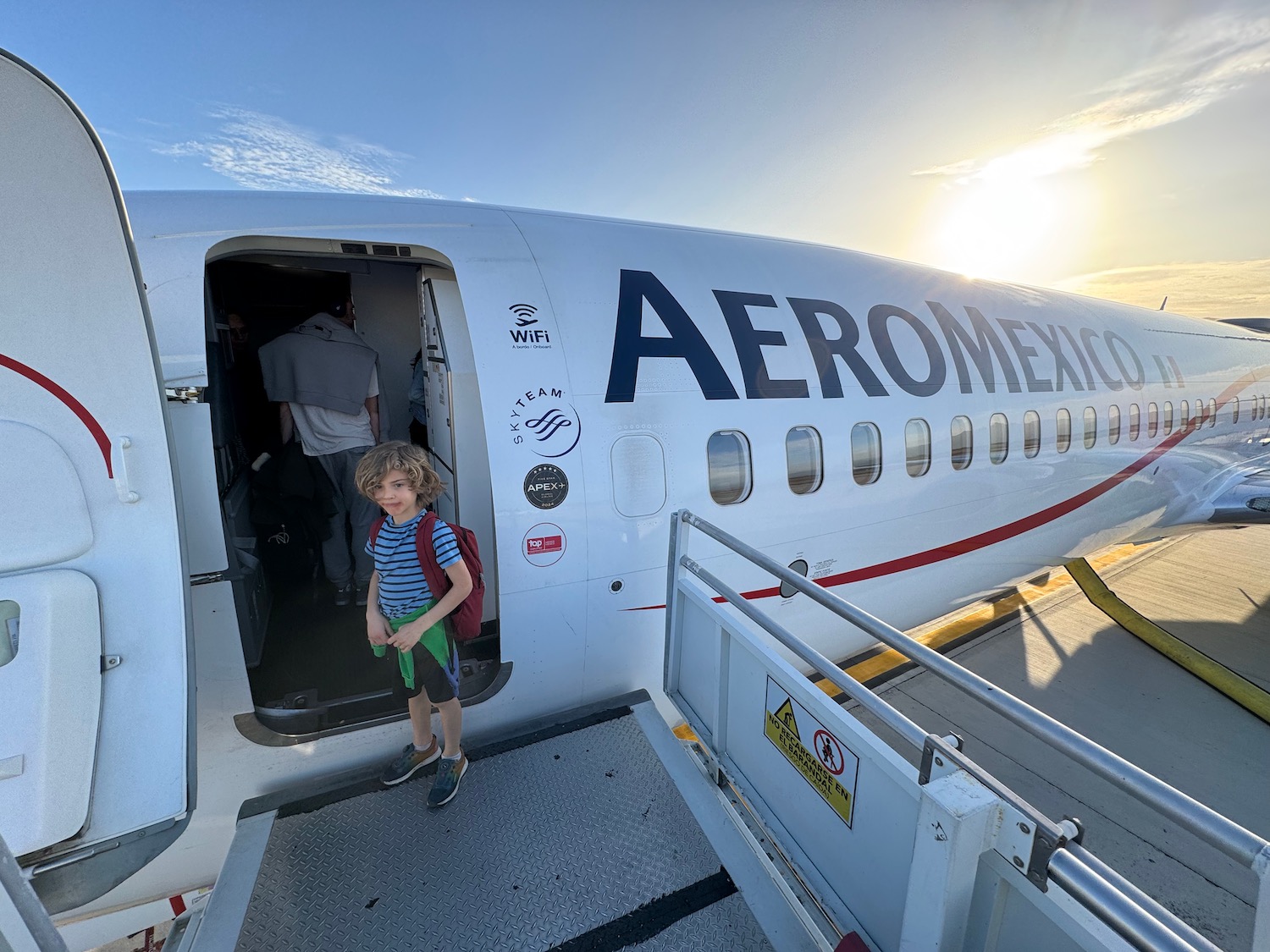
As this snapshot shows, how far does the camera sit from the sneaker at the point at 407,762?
8.36ft

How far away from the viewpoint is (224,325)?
3846mm

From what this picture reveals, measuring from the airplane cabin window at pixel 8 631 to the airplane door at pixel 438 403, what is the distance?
70.3 inches

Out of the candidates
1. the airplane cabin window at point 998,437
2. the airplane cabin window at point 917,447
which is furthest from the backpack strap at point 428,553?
the airplane cabin window at point 998,437

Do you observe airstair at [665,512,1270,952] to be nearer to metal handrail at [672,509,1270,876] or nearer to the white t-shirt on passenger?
metal handrail at [672,509,1270,876]

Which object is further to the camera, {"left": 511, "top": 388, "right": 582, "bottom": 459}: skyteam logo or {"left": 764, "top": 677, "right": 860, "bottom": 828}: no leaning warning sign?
{"left": 511, "top": 388, "right": 582, "bottom": 459}: skyteam logo

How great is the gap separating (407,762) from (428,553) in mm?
1051

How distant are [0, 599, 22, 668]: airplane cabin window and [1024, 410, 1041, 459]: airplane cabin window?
6.36m

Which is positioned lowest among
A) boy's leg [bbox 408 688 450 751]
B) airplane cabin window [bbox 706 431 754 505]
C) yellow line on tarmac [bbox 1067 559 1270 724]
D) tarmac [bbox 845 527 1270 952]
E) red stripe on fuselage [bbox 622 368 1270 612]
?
tarmac [bbox 845 527 1270 952]

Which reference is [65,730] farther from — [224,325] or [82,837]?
[224,325]

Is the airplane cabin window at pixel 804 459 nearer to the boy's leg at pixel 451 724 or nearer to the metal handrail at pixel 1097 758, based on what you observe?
the metal handrail at pixel 1097 758

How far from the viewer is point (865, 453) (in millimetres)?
3812

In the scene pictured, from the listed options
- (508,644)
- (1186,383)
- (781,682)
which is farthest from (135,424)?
(1186,383)

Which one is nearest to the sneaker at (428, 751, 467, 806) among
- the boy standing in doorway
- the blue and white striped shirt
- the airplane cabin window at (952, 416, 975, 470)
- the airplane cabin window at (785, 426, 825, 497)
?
the boy standing in doorway

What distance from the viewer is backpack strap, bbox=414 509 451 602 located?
2.33 m
